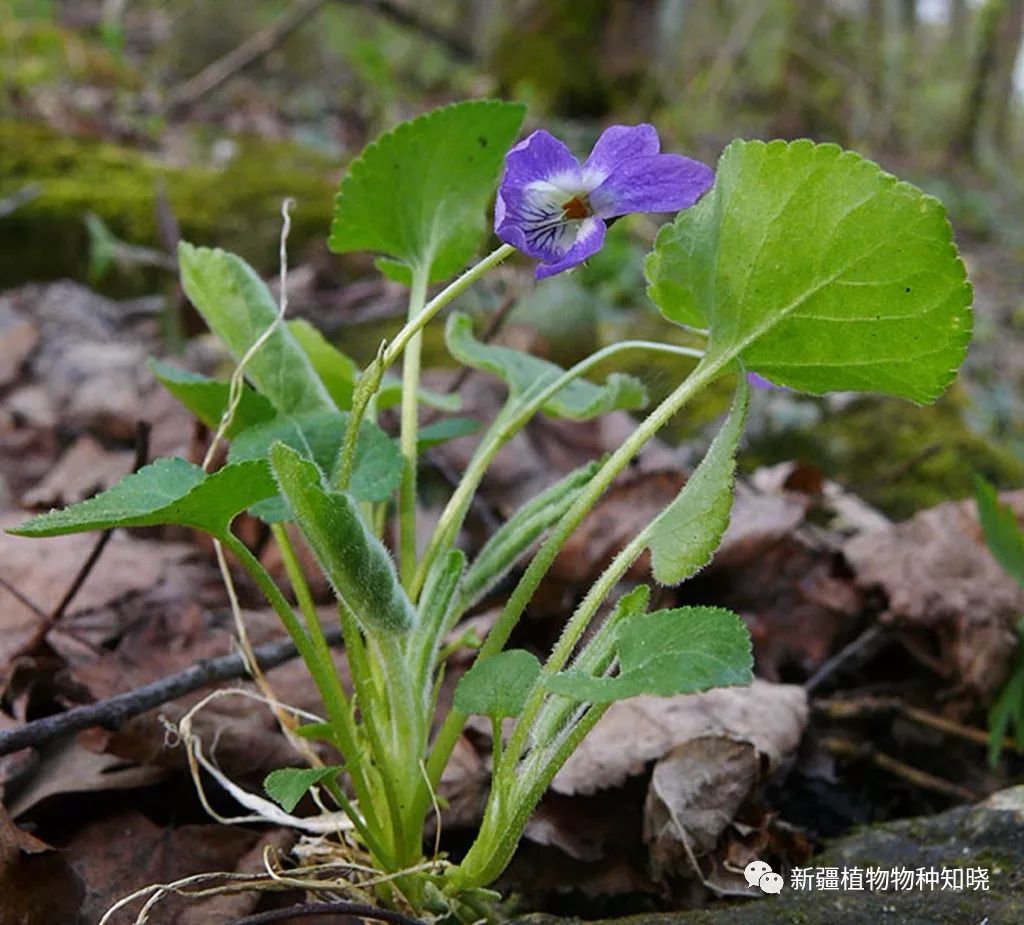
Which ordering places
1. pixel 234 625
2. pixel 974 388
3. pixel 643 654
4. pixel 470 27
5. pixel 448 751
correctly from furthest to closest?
pixel 470 27 → pixel 974 388 → pixel 234 625 → pixel 448 751 → pixel 643 654

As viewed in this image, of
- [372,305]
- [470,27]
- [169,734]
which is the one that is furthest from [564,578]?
[470,27]

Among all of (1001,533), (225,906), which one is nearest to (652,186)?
(225,906)

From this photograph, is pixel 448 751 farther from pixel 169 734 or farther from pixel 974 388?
pixel 974 388

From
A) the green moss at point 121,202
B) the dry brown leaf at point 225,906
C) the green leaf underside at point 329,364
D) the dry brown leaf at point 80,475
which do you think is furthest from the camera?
the green moss at point 121,202

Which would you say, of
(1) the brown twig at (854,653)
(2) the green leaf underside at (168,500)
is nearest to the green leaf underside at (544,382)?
(2) the green leaf underside at (168,500)

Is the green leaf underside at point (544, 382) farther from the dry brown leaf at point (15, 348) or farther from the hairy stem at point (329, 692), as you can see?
A: the dry brown leaf at point (15, 348)
